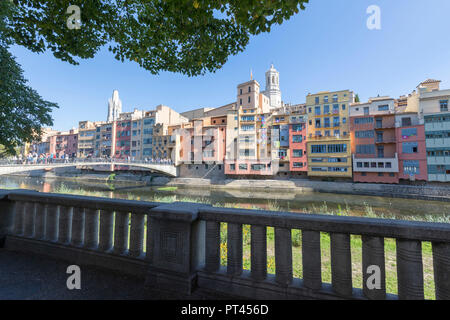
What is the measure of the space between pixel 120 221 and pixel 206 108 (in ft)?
201

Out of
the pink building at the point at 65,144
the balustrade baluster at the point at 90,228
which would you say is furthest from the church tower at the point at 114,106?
the balustrade baluster at the point at 90,228

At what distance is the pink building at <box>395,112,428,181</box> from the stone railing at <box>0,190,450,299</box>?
117ft

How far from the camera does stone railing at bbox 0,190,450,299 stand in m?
1.93

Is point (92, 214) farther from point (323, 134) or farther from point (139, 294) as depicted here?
point (323, 134)

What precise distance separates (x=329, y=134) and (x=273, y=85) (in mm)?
52056

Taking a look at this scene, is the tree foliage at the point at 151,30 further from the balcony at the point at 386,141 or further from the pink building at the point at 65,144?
the pink building at the point at 65,144

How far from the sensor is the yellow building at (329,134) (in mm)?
31500

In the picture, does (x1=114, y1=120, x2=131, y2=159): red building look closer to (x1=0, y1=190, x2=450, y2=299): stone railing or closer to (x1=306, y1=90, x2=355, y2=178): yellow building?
(x1=306, y1=90, x2=355, y2=178): yellow building

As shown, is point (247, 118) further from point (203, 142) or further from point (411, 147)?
point (411, 147)

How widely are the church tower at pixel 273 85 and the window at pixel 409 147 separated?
2093 inches

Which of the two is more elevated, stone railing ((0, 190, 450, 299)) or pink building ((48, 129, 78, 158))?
pink building ((48, 129, 78, 158))

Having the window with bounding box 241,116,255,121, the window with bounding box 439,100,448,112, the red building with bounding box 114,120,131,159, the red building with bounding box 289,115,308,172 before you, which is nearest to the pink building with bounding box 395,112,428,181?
the window with bounding box 439,100,448,112

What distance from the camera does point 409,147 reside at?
28422 millimetres

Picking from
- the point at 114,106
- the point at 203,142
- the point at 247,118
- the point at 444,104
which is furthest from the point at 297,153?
the point at 114,106
